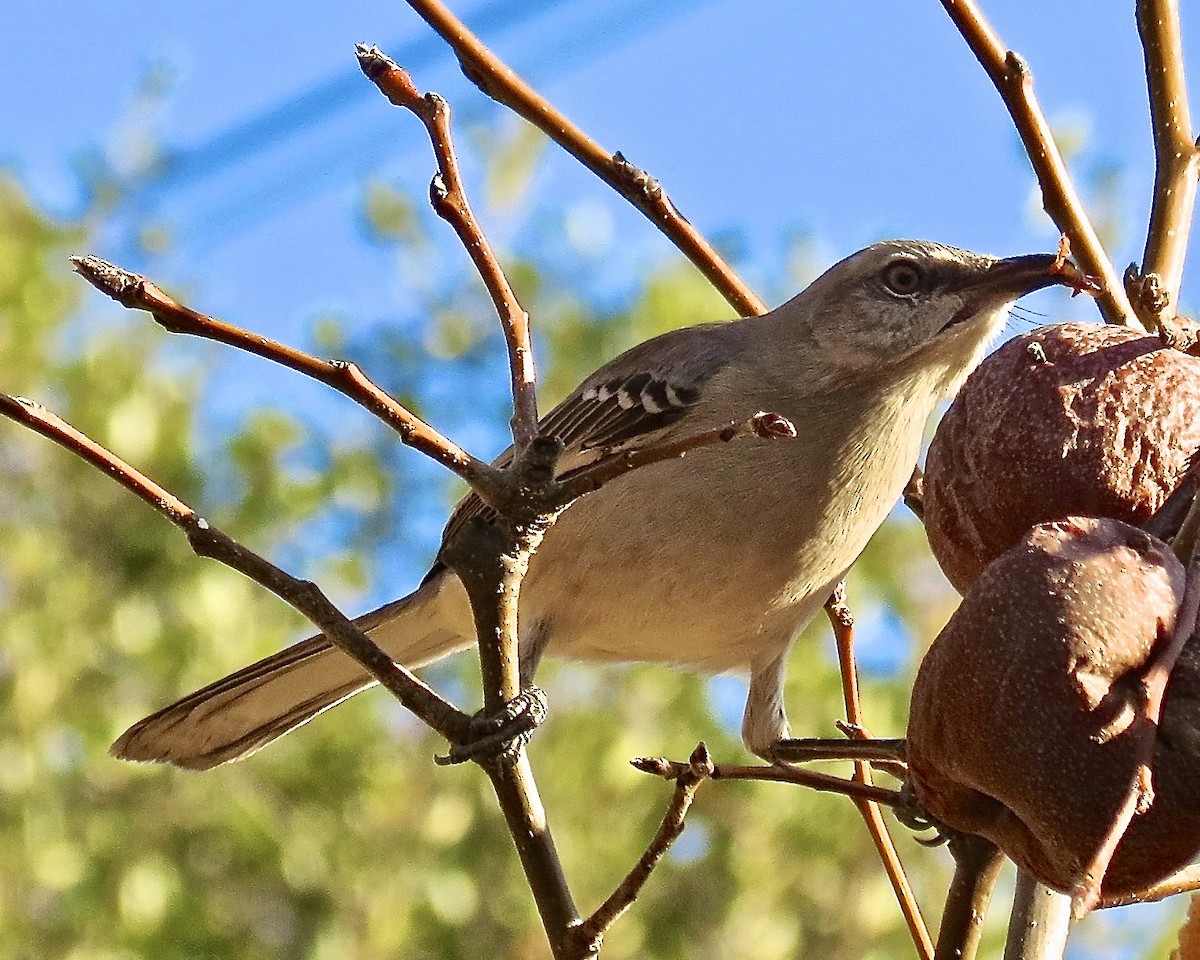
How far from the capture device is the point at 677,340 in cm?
400

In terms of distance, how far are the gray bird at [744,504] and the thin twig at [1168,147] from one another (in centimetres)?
75

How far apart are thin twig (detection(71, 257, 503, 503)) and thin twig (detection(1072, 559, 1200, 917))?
713mm

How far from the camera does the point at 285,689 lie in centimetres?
365

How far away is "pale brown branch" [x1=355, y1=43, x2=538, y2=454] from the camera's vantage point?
175 centimetres

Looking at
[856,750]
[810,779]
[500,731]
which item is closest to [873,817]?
[856,750]

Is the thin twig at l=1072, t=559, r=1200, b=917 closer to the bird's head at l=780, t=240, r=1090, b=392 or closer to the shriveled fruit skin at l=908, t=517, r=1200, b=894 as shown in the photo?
the shriveled fruit skin at l=908, t=517, r=1200, b=894

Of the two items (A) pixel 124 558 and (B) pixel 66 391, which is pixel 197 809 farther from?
(B) pixel 66 391

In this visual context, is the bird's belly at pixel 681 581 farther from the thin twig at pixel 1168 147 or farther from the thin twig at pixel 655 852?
the thin twig at pixel 655 852

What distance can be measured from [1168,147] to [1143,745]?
1257 mm

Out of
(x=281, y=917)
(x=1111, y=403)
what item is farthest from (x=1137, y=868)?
(x=281, y=917)

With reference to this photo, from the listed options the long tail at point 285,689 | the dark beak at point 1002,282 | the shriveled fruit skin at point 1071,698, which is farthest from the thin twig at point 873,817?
the long tail at point 285,689

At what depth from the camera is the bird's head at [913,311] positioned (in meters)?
3.36

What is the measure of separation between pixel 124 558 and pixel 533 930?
2.41 meters

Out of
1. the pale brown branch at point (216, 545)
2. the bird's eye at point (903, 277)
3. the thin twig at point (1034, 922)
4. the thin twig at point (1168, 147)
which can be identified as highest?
the bird's eye at point (903, 277)
